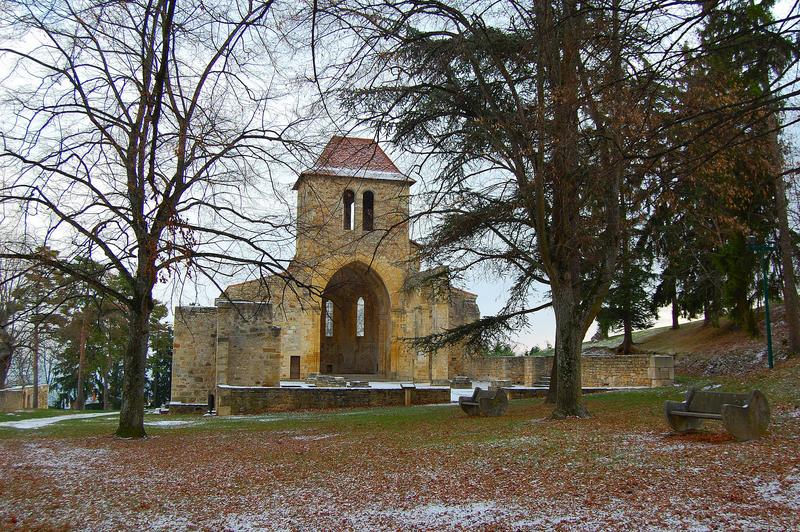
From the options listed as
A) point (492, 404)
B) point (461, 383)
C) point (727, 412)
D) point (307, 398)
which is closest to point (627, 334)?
point (461, 383)

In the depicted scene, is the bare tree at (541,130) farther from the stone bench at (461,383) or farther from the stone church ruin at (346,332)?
the stone bench at (461,383)

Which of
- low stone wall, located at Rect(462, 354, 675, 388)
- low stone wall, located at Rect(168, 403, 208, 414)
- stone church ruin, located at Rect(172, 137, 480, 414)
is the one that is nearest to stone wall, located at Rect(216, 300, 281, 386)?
stone church ruin, located at Rect(172, 137, 480, 414)

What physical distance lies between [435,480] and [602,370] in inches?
681

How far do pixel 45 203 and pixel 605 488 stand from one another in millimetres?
9092

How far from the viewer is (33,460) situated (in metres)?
9.08

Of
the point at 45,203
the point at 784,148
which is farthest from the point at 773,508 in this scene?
the point at 784,148

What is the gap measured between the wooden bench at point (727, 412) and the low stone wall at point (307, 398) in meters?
12.7

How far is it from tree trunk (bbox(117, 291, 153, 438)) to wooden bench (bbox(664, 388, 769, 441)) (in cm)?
872

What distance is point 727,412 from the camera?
7492 mm

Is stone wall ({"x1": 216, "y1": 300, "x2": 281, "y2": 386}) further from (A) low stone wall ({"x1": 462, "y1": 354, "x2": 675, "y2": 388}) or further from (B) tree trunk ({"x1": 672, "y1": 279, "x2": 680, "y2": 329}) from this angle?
(B) tree trunk ({"x1": 672, "y1": 279, "x2": 680, "y2": 329})

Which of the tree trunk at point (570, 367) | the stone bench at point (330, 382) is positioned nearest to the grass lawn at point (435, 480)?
the tree trunk at point (570, 367)

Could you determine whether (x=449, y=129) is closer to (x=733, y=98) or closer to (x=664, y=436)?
(x=733, y=98)

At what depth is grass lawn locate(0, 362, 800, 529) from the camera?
17.1 feet

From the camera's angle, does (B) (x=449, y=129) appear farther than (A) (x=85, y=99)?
Yes
